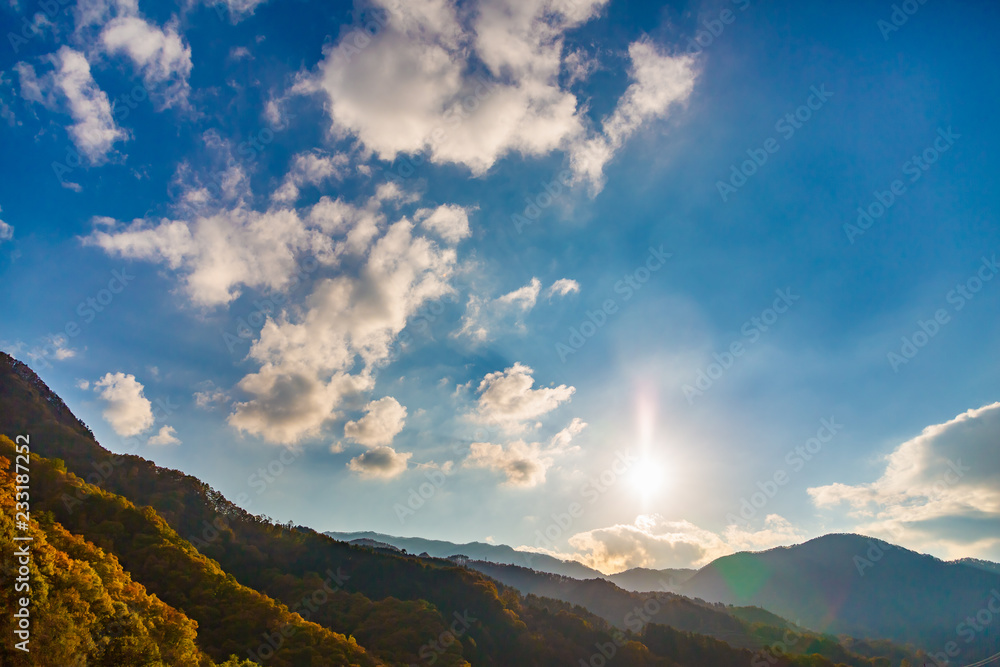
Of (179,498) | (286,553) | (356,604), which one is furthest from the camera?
(286,553)

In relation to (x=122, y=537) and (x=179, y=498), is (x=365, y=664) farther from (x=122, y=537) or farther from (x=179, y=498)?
(x=179, y=498)

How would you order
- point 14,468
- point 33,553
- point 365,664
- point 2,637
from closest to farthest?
1. point 2,637
2. point 33,553
3. point 14,468
4. point 365,664

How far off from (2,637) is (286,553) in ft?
437

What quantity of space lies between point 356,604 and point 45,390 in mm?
119282

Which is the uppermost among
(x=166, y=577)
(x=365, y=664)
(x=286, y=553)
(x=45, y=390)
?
(x=45, y=390)

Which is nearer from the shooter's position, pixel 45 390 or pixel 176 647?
pixel 176 647

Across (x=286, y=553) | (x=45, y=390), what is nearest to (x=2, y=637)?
(x=286, y=553)

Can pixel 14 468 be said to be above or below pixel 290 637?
above

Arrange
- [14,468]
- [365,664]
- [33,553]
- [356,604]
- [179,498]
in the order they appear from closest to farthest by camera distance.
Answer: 1. [33,553]
2. [14,468]
3. [365,664]
4. [356,604]
5. [179,498]

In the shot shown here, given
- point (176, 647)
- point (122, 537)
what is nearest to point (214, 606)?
point (122, 537)

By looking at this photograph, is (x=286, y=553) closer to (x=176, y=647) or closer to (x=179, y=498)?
(x=179, y=498)

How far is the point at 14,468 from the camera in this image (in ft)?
257

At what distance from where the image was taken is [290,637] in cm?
8256

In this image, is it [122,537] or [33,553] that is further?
[122,537]
